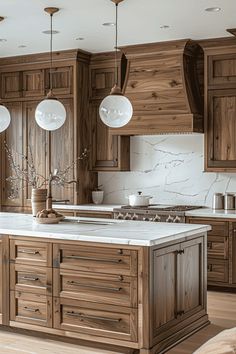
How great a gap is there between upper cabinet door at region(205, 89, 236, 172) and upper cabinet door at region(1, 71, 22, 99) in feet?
8.29

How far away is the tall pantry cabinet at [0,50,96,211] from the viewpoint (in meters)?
7.07

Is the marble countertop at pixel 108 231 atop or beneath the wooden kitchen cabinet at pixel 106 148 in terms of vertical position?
beneath

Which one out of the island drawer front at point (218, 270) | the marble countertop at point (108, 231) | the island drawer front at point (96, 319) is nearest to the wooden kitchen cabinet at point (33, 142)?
the marble countertop at point (108, 231)

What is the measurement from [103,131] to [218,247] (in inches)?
81.4

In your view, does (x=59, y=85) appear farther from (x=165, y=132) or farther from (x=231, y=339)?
(x=231, y=339)

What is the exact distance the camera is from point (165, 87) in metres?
6.48

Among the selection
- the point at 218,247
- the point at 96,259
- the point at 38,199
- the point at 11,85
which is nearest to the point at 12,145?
the point at 11,85

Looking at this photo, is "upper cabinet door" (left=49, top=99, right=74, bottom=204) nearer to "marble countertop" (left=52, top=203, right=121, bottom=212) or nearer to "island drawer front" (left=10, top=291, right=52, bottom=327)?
"marble countertop" (left=52, top=203, right=121, bottom=212)

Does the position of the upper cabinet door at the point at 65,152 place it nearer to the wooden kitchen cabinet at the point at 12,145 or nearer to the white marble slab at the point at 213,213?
the wooden kitchen cabinet at the point at 12,145

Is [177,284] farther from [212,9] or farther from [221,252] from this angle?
[212,9]

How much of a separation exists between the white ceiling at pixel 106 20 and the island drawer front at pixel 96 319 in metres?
2.47

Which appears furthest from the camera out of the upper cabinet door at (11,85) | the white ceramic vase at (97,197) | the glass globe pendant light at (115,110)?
the upper cabinet door at (11,85)

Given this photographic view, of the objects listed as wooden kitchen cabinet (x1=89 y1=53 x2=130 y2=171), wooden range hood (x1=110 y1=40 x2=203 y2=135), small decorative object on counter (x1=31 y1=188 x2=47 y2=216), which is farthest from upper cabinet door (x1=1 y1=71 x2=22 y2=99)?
small decorative object on counter (x1=31 y1=188 x2=47 y2=216)

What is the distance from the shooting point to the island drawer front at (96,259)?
13.2ft
